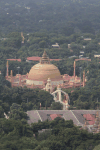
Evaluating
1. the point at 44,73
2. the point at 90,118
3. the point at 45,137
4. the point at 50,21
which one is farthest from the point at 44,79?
the point at 50,21

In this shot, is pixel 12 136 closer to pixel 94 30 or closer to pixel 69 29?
pixel 69 29

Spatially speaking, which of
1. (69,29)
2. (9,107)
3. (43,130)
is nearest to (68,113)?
(9,107)

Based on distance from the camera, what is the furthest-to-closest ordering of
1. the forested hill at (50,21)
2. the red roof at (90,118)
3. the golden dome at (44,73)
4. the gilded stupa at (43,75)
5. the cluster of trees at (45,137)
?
the forested hill at (50,21)
the golden dome at (44,73)
the gilded stupa at (43,75)
the red roof at (90,118)
the cluster of trees at (45,137)

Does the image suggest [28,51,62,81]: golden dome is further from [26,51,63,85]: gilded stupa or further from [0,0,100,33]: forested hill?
[0,0,100,33]: forested hill

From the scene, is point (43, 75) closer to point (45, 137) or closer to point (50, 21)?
point (45, 137)

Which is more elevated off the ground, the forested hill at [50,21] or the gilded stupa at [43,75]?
the forested hill at [50,21]

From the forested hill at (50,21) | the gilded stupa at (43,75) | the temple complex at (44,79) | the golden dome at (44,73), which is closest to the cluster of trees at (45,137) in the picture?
the temple complex at (44,79)

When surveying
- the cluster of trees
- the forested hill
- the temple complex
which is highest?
the forested hill

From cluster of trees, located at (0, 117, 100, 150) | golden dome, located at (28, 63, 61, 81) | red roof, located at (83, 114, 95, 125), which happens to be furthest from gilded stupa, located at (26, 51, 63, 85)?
cluster of trees, located at (0, 117, 100, 150)

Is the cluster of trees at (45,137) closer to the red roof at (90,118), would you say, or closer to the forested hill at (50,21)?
the red roof at (90,118)
